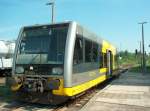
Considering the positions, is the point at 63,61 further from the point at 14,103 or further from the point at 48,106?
the point at 14,103

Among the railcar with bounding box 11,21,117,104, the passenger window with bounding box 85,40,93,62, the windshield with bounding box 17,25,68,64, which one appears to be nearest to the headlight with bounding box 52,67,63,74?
the railcar with bounding box 11,21,117,104

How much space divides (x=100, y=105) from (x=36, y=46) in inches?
121

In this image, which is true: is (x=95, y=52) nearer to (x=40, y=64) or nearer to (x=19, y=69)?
(x=40, y=64)

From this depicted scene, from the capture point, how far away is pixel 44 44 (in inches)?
401

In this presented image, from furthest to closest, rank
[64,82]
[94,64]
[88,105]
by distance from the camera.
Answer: [94,64], [88,105], [64,82]

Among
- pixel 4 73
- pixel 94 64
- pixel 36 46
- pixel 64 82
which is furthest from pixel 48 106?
pixel 4 73

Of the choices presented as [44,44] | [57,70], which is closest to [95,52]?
[44,44]

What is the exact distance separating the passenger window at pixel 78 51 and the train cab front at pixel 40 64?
1.68 ft

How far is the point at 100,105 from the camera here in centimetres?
1003

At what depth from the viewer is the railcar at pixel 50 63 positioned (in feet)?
30.8

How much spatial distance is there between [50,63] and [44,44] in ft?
2.77

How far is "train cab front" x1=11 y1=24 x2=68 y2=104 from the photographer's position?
948 cm

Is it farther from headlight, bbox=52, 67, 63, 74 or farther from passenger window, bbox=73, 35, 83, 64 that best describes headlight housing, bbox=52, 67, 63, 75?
passenger window, bbox=73, 35, 83, 64

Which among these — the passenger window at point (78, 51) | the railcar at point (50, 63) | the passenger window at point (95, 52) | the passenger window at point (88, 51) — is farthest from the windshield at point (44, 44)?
the passenger window at point (95, 52)
